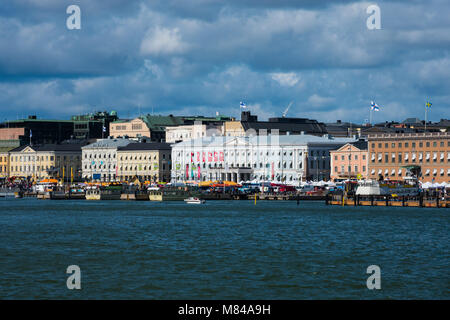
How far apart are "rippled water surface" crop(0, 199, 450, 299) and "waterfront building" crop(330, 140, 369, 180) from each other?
74.8 meters

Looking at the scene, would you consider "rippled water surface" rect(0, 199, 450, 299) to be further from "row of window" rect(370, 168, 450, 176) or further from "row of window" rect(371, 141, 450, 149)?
"row of window" rect(371, 141, 450, 149)

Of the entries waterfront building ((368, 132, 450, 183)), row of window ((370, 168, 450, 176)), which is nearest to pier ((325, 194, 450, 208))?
row of window ((370, 168, 450, 176))

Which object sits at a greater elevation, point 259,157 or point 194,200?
point 259,157

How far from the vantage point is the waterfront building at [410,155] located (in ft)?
500

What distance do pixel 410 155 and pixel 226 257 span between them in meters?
106

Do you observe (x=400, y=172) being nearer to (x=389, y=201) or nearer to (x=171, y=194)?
(x=171, y=194)

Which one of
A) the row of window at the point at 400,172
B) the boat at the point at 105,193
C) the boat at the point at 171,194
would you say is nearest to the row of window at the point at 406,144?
the row of window at the point at 400,172

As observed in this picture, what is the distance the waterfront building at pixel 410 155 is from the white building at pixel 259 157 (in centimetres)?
1203

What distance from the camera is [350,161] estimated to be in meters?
167

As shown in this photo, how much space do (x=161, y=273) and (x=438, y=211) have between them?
193ft

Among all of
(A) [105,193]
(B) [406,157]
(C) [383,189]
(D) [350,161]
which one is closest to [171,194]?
(A) [105,193]
